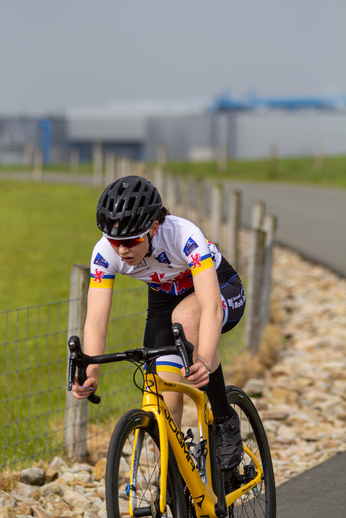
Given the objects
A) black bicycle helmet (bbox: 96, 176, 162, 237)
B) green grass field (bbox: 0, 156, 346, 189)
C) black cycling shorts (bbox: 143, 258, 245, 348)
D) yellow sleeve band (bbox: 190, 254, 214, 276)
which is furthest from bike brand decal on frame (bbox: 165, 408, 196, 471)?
green grass field (bbox: 0, 156, 346, 189)

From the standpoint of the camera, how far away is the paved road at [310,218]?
1295cm

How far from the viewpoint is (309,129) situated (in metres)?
57.4

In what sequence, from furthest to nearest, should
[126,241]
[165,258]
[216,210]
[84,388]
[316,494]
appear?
[216,210], [316,494], [165,258], [126,241], [84,388]

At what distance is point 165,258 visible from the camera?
317 cm

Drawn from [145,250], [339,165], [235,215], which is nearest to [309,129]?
[339,165]

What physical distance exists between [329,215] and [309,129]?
41.9 meters

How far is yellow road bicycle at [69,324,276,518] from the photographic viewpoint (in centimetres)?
264

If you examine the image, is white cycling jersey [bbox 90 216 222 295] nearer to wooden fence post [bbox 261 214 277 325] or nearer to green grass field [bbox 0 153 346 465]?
green grass field [bbox 0 153 346 465]

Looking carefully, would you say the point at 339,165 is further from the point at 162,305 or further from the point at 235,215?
the point at 162,305

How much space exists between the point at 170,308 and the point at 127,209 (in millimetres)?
715

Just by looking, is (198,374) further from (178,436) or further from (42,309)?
(42,309)

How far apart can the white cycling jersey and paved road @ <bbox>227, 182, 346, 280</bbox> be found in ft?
27.5

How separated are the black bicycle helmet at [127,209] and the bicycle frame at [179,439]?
2.04 feet

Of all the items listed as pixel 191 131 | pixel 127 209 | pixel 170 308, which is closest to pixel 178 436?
pixel 170 308
